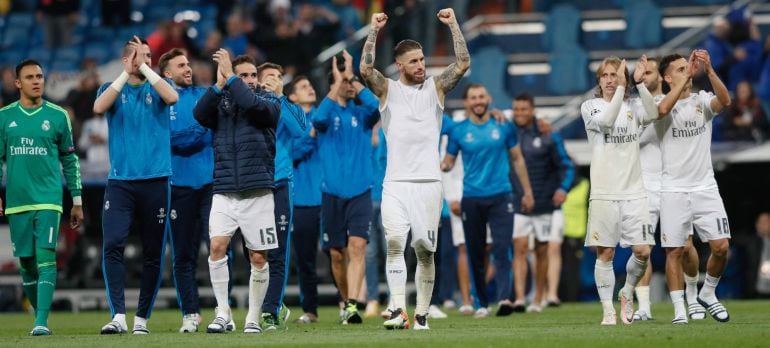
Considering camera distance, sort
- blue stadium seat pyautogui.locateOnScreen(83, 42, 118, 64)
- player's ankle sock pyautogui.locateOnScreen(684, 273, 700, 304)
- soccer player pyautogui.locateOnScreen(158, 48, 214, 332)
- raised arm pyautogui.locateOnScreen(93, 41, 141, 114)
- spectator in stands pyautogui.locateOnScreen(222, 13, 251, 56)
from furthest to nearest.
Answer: blue stadium seat pyautogui.locateOnScreen(83, 42, 118, 64), spectator in stands pyautogui.locateOnScreen(222, 13, 251, 56), player's ankle sock pyautogui.locateOnScreen(684, 273, 700, 304), soccer player pyautogui.locateOnScreen(158, 48, 214, 332), raised arm pyautogui.locateOnScreen(93, 41, 141, 114)

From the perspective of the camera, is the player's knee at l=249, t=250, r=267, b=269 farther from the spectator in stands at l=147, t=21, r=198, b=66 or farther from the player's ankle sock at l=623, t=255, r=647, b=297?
the spectator in stands at l=147, t=21, r=198, b=66

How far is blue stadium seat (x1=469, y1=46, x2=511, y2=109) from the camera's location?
71.5 feet

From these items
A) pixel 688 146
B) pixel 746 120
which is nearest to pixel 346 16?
pixel 746 120

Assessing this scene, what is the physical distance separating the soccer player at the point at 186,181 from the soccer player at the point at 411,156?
204cm

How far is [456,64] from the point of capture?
11.2m

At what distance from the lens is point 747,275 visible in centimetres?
1994

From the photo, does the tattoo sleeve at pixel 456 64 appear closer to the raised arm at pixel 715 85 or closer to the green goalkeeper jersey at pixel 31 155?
the raised arm at pixel 715 85

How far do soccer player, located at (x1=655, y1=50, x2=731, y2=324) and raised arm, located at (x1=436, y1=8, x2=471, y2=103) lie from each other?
2115mm

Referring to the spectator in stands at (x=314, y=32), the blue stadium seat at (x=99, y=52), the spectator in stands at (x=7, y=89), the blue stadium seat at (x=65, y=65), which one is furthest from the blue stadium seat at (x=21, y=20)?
the spectator in stands at (x=314, y=32)

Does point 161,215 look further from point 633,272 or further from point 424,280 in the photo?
point 633,272

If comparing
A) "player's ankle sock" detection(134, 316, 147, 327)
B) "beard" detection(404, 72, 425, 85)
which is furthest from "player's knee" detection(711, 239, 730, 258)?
"player's ankle sock" detection(134, 316, 147, 327)

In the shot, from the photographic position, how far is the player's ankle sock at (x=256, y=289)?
11.4m

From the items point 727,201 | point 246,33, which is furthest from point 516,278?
point 246,33

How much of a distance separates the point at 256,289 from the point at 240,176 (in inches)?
37.1
